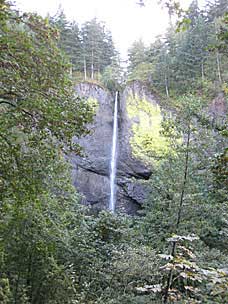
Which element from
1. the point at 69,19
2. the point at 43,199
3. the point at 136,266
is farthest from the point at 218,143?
the point at 69,19

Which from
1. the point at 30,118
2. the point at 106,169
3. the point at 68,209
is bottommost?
the point at 106,169

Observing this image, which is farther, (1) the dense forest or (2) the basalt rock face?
(2) the basalt rock face

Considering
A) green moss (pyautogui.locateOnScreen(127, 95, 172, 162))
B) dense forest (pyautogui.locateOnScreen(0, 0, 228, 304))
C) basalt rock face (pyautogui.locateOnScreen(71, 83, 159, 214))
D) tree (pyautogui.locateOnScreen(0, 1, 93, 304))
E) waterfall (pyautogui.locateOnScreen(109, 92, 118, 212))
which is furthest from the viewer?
green moss (pyautogui.locateOnScreen(127, 95, 172, 162))

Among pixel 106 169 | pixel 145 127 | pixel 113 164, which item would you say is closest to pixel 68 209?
pixel 106 169

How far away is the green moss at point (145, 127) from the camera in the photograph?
62.2ft

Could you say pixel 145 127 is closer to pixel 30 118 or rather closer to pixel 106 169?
pixel 106 169

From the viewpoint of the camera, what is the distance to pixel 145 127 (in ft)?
65.9

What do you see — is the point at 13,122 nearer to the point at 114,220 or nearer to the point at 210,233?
the point at 114,220

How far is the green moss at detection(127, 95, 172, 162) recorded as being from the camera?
1897cm

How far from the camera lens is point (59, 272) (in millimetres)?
6199

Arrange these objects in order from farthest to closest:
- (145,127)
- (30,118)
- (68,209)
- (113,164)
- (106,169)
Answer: (145,127) < (113,164) < (106,169) < (68,209) < (30,118)

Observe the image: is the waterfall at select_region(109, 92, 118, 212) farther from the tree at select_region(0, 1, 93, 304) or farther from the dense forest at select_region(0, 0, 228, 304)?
the tree at select_region(0, 1, 93, 304)

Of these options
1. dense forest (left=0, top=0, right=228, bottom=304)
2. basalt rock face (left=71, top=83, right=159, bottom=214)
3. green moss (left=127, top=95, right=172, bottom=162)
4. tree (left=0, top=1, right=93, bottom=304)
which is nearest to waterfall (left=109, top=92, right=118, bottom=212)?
basalt rock face (left=71, top=83, right=159, bottom=214)

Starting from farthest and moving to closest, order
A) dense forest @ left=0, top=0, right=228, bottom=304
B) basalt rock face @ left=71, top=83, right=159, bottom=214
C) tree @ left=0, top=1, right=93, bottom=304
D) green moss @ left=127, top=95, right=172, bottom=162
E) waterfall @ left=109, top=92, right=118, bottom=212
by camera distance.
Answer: green moss @ left=127, top=95, right=172, bottom=162
waterfall @ left=109, top=92, right=118, bottom=212
basalt rock face @ left=71, top=83, right=159, bottom=214
tree @ left=0, top=1, right=93, bottom=304
dense forest @ left=0, top=0, right=228, bottom=304
